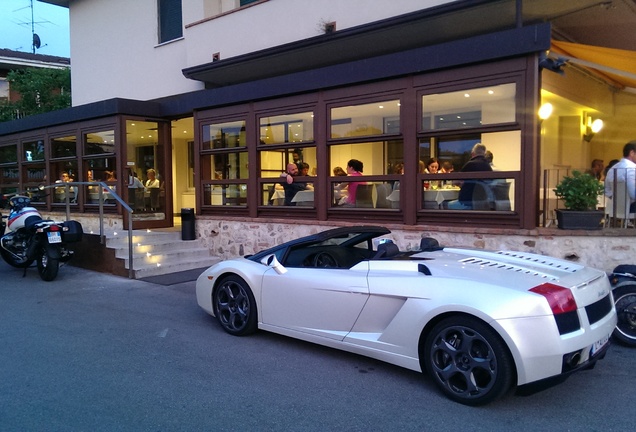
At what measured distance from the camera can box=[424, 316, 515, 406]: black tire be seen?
371 centimetres

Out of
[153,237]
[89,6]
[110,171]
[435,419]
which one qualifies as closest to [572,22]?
[435,419]

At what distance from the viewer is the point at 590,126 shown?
11.0 m

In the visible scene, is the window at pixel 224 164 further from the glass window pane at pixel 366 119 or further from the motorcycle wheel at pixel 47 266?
the motorcycle wheel at pixel 47 266

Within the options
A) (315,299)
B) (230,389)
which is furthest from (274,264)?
(230,389)

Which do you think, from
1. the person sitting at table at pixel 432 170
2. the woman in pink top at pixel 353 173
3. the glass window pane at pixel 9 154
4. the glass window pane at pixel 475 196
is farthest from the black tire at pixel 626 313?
the glass window pane at pixel 9 154

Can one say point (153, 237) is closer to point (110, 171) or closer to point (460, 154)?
point (110, 171)

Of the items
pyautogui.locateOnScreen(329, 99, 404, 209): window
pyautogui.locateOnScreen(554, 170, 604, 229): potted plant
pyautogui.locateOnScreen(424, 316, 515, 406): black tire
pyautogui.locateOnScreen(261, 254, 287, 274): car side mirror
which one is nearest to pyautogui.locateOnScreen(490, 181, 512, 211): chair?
pyautogui.locateOnScreen(554, 170, 604, 229): potted plant

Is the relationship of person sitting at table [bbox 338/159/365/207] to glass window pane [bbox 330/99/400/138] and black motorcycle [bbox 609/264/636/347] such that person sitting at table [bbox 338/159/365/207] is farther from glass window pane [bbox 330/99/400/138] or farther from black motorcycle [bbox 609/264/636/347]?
black motorcycle [bbox 609/264/636/347]

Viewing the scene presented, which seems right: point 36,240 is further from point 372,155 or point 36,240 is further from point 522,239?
point 522,239

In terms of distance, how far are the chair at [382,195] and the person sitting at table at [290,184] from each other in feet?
5.24

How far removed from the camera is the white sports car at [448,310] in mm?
3668

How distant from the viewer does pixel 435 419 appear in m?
3.71

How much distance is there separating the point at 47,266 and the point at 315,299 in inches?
245

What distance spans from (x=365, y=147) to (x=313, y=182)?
47.0 inches
